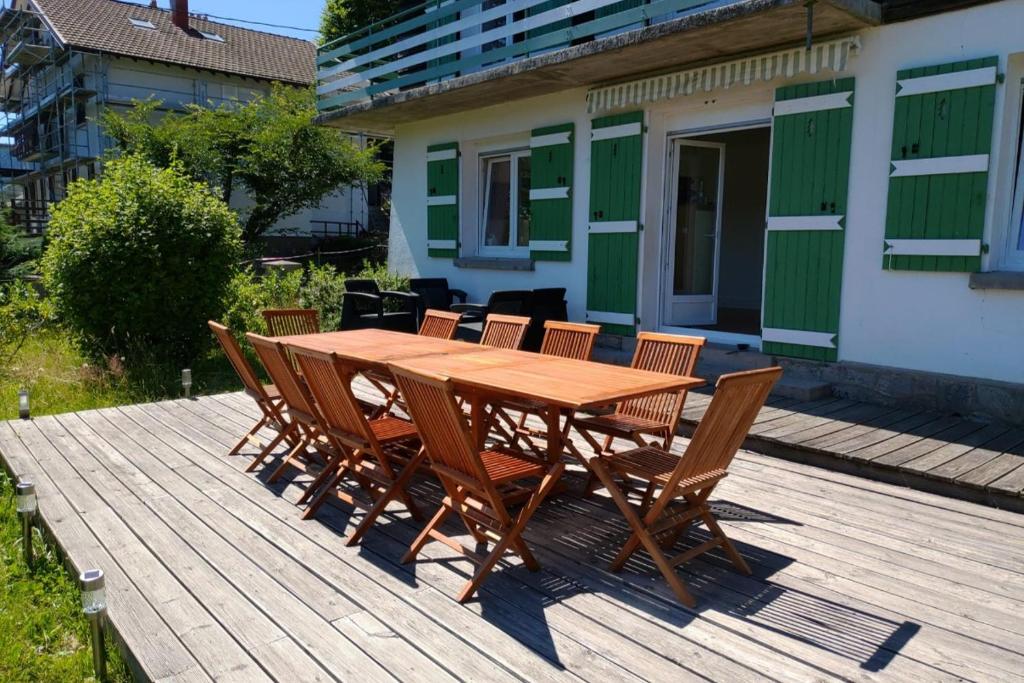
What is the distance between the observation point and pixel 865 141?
552 centimetres

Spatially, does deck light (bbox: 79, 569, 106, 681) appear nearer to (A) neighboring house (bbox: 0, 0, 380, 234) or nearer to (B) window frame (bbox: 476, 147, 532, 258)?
(B) window frame (bbox: 476, 147, 532, 258)

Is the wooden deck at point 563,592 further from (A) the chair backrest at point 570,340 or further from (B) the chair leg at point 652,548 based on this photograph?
(A) the chair backrest at point 570,340

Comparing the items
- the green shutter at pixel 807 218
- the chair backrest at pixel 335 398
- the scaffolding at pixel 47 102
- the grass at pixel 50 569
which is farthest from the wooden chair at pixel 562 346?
the scaffolding at pixel 47 102

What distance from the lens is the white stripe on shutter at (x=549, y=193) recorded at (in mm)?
7918

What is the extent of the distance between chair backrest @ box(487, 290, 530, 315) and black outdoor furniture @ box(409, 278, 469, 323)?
1689mm

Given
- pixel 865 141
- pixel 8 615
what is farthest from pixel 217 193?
pixel 865 141

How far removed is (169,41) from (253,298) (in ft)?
59.4

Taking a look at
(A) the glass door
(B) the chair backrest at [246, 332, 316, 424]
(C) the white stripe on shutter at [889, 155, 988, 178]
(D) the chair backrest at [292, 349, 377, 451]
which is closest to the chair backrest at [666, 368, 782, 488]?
(D) the chair backrest at [292, 349, 377, 451]

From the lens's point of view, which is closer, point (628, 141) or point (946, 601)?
point (946, 601)

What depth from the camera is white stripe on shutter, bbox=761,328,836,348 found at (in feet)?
19.1

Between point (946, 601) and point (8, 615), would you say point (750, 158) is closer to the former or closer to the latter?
point (946, 601)

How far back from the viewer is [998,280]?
4.86 meters

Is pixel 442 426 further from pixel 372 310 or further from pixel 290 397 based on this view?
pixel 372 310

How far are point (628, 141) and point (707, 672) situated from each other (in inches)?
226
